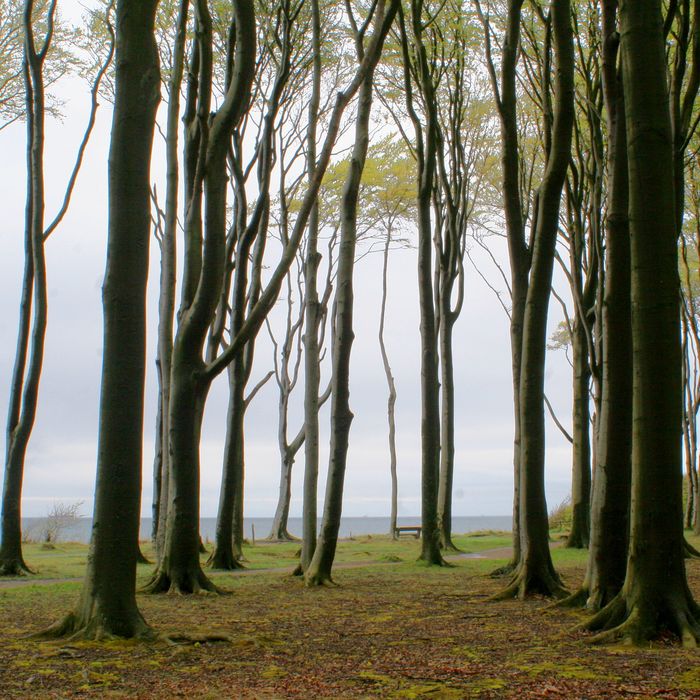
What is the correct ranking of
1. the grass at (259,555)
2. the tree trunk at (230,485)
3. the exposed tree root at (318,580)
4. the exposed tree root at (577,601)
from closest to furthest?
the exposed tree root at (577,601)
the exposed tree root at (318,580)
the tree trunk at (230,485)
the grass at (259,555)

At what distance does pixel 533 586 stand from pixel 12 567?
727 cm

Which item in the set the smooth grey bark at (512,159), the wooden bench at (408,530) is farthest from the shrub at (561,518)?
the smooth grey bark at (512,159)

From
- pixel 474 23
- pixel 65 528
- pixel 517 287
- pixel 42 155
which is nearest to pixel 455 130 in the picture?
pixel 474 23

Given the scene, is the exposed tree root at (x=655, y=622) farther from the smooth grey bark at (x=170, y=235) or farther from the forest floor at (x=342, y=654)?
the smooth grey bark at (x=170, y=235)

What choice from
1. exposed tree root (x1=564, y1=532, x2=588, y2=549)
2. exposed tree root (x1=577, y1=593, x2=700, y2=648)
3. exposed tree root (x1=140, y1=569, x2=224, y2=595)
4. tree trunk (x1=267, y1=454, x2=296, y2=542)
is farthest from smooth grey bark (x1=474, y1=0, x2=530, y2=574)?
tree trunk (x1=267, y1=454, x2=296, y2=542)

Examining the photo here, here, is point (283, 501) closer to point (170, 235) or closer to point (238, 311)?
point (238, 311)

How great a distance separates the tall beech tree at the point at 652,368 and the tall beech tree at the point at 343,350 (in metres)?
4.50

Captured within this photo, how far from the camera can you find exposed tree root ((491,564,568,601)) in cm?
759

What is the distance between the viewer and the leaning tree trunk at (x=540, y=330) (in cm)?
780

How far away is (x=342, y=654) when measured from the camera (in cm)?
468

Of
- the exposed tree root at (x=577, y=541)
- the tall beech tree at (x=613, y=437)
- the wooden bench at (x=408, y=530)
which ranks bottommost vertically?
the wooden bench at (x=408, y=530)

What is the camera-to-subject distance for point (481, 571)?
10953 mm

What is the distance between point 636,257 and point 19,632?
4906mm

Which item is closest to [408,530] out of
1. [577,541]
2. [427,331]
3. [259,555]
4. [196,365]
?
[577,541]
